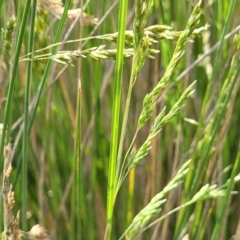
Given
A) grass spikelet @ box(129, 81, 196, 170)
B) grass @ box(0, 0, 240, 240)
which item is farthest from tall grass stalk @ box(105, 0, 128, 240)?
grass @ box(0, 0, 240, 240)

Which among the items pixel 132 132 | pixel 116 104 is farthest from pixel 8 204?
pixel 132 132

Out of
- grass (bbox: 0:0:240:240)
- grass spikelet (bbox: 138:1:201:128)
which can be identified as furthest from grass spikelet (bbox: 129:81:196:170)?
grass (bbox: 0:0:240:240)

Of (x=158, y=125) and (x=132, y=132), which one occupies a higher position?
(x=158, y=125)

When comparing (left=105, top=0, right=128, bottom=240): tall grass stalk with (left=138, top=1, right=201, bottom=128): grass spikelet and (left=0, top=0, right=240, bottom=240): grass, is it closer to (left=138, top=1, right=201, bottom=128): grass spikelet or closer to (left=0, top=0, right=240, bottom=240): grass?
(left=138, top=1, right=201, bottom=128): grass spikelet

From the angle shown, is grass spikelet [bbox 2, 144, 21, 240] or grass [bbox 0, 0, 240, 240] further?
grass [bbox 0, 0, 240, 240]

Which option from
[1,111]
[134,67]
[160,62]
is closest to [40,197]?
[1,111]

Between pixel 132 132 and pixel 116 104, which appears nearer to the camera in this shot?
pixel 116 104

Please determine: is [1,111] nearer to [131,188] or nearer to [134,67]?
[131,188]

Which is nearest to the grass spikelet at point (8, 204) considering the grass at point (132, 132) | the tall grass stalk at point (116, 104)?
the tall grass stalk at point (116, 104)

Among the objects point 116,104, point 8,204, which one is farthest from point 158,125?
point 8,204

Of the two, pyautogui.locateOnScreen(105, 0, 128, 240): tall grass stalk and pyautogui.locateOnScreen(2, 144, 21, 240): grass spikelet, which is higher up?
pyautogui.locateOnScreen(105, 0, 128, 240): tall grass stalk

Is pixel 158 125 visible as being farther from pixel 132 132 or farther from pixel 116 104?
pixel 132 132
